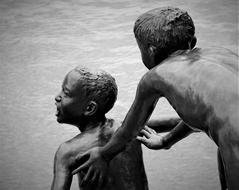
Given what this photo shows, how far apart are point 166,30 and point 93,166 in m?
0.49

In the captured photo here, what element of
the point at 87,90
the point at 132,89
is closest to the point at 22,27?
the point at 132,89

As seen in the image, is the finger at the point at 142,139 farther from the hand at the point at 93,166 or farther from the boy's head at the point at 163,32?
the boy's head at the point at 163,32

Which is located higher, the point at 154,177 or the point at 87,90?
the point at 87,90

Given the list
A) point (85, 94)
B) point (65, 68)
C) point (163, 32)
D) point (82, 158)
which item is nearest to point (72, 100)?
point (85, 94)

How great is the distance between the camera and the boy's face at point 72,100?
194cm

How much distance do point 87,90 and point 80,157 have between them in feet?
0.71

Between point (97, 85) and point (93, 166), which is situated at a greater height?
point (97, 85)

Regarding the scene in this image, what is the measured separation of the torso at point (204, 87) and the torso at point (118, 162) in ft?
1.35

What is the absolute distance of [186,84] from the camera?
5.15 ft

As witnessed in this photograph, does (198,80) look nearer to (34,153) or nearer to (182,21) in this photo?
(182,21)

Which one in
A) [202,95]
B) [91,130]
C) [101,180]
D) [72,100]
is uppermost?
[202,95]

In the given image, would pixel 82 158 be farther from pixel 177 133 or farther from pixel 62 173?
pixel 177 133

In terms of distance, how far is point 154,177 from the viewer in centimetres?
285

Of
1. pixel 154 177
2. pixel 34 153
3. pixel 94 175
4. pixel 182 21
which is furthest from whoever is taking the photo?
pixel 34 153
